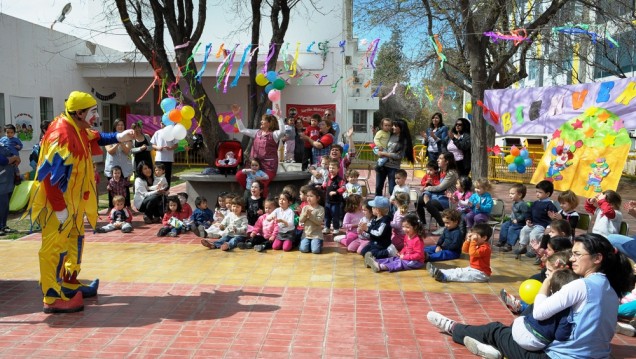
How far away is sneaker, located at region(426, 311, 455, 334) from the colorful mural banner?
175 inches

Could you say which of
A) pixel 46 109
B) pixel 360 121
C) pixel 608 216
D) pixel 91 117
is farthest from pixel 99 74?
pixel 360 121

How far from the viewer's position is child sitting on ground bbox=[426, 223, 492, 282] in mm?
6316

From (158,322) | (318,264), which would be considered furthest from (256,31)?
(158,322)

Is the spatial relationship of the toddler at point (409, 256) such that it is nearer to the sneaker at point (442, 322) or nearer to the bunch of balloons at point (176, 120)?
the sneaker at point (442, 322)

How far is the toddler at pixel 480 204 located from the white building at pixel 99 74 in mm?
9294

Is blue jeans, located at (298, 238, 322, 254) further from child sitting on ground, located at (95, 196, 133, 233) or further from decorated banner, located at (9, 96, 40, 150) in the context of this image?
decorated banner, located at (9, 96, 40, 150)

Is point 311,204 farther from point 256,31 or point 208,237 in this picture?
point 256,31

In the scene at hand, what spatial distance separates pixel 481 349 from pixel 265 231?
14.5ft

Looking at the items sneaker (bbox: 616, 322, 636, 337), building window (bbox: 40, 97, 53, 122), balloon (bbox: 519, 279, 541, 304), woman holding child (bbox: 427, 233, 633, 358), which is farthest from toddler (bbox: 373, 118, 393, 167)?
building window (bbox: 40, 97, 53, 122)

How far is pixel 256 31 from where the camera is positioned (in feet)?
37.6

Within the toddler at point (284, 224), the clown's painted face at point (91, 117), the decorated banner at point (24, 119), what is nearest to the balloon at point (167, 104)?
the clown's painted face at point (91, 117)

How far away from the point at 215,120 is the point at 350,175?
3.72 m

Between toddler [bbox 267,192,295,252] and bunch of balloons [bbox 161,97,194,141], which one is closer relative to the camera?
bunch of balloons [bbox 161,97,194,141]

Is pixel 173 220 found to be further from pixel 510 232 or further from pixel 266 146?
pixel 510 232
